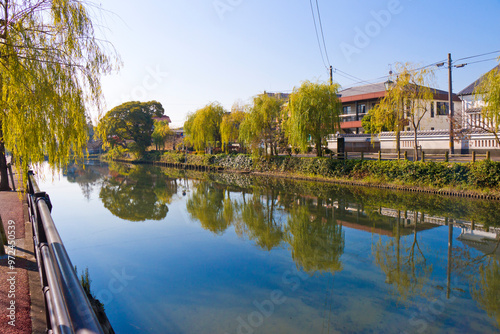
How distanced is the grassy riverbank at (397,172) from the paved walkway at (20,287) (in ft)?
42.0

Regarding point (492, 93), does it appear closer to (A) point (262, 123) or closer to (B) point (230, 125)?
(A) point (262, 123)

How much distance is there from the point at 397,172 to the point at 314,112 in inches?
215

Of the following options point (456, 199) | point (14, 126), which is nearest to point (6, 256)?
point (14, 126)

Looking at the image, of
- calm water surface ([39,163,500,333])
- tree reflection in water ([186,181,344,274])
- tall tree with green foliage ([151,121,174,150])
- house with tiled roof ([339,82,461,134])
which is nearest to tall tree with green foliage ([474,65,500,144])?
calm water surface ([39,163,500,333])

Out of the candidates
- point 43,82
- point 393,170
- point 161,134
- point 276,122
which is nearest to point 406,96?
point 393,170

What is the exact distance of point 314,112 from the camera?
18.0 metres

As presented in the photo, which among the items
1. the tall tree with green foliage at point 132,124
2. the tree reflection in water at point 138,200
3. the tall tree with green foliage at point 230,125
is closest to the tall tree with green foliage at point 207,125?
the tall tree with green foliage at point 230,125

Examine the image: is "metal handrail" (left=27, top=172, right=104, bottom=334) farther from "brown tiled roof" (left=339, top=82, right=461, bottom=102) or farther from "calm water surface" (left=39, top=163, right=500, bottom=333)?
"brown tiled roof" (left=339, top=82, right=461, bottom=102)

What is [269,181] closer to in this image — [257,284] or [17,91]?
[257,284]

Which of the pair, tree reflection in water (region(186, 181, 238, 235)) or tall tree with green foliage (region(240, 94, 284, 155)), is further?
tall tree with green foliage (region(240, 94, 284, 155))

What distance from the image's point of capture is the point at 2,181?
30.6 ft

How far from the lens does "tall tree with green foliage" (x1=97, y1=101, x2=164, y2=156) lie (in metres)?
36.8

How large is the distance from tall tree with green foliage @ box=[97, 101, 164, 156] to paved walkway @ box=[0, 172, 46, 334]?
32.9 meters

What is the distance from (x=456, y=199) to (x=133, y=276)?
10.8 meters
